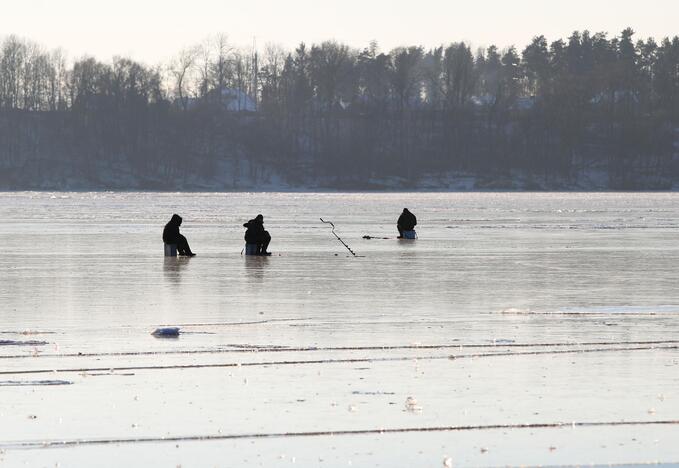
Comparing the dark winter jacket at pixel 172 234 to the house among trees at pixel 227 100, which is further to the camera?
the house among trees at pixel 227 100

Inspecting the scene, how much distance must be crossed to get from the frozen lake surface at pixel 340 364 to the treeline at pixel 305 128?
13948 centimetres

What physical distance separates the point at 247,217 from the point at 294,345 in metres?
46.9

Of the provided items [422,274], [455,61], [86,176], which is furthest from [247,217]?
[455,61]

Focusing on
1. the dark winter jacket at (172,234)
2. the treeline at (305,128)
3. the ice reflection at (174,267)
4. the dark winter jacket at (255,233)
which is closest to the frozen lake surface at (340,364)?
the ice reflection at (174,267)

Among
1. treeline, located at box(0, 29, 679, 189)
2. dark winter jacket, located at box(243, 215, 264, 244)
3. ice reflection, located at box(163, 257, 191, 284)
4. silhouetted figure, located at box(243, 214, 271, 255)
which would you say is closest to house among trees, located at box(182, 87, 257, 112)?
treeline, located at box(0, 29, 679, 189)

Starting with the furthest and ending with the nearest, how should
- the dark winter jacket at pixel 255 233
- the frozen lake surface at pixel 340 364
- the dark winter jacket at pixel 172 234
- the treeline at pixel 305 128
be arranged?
the treeline at pixel 305 128 < the dark winter jacket at pixel 255 233 < the dark winter jacket at pixel 172 234 < the frozen lake surface at pixel 340 364

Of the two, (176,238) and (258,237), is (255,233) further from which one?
(176,238)

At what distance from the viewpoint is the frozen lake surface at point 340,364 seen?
1003 centimetres

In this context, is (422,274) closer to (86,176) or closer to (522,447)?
(522,447)

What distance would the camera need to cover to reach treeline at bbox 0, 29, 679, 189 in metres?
172

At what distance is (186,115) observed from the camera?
18012cm

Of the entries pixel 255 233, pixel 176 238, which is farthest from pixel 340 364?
pixel 255 233

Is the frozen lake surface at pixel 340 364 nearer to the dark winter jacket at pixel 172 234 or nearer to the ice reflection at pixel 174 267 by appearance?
the ice reflection at pixel 174 267

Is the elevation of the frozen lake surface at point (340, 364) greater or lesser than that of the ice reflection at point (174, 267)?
greater
